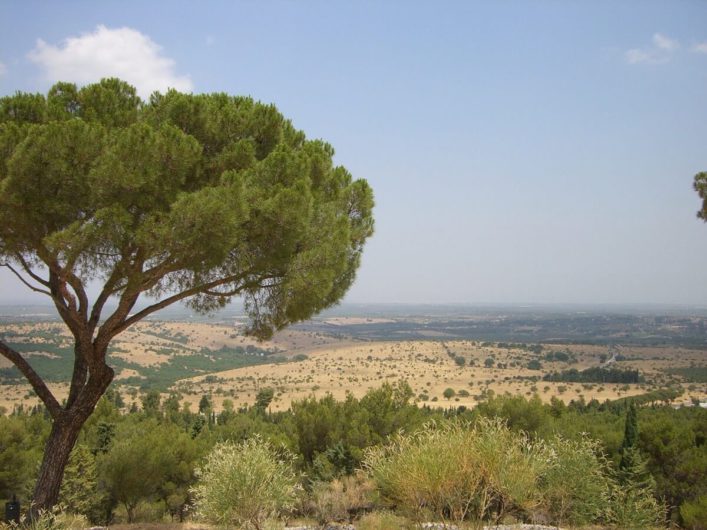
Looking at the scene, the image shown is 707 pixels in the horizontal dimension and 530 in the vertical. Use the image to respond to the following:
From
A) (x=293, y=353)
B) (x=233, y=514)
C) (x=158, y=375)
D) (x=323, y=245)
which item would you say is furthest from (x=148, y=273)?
(x=293, y=353)

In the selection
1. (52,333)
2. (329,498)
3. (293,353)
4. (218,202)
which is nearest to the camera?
(218,202)

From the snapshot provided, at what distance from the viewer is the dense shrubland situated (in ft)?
23.5

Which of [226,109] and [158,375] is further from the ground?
[226,109]

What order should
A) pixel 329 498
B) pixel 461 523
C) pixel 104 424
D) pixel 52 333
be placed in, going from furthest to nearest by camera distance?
Result: pixel 52 333 → pixel 104 424 → pixel 329 498 → pixel 461 523

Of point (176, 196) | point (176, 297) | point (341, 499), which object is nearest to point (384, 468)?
point (176, 297)

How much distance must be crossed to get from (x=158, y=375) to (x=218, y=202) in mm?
88017

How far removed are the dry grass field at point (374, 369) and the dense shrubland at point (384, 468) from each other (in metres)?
15.0

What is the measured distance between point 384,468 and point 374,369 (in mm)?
82474

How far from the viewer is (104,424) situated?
811 inches

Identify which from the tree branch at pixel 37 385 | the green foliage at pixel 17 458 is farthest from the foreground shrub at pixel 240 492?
the green foliage at pixel 17 458

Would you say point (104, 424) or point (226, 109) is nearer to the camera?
point (226, 109)

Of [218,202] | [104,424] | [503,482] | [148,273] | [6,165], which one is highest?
[6,165]

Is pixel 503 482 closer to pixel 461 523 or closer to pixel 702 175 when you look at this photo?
pixel 461 523

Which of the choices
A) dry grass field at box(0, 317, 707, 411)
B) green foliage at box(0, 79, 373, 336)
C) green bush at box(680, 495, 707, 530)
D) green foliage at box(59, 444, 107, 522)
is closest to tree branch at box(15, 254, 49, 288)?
green foliage at box(0, 79, 373, 336)
